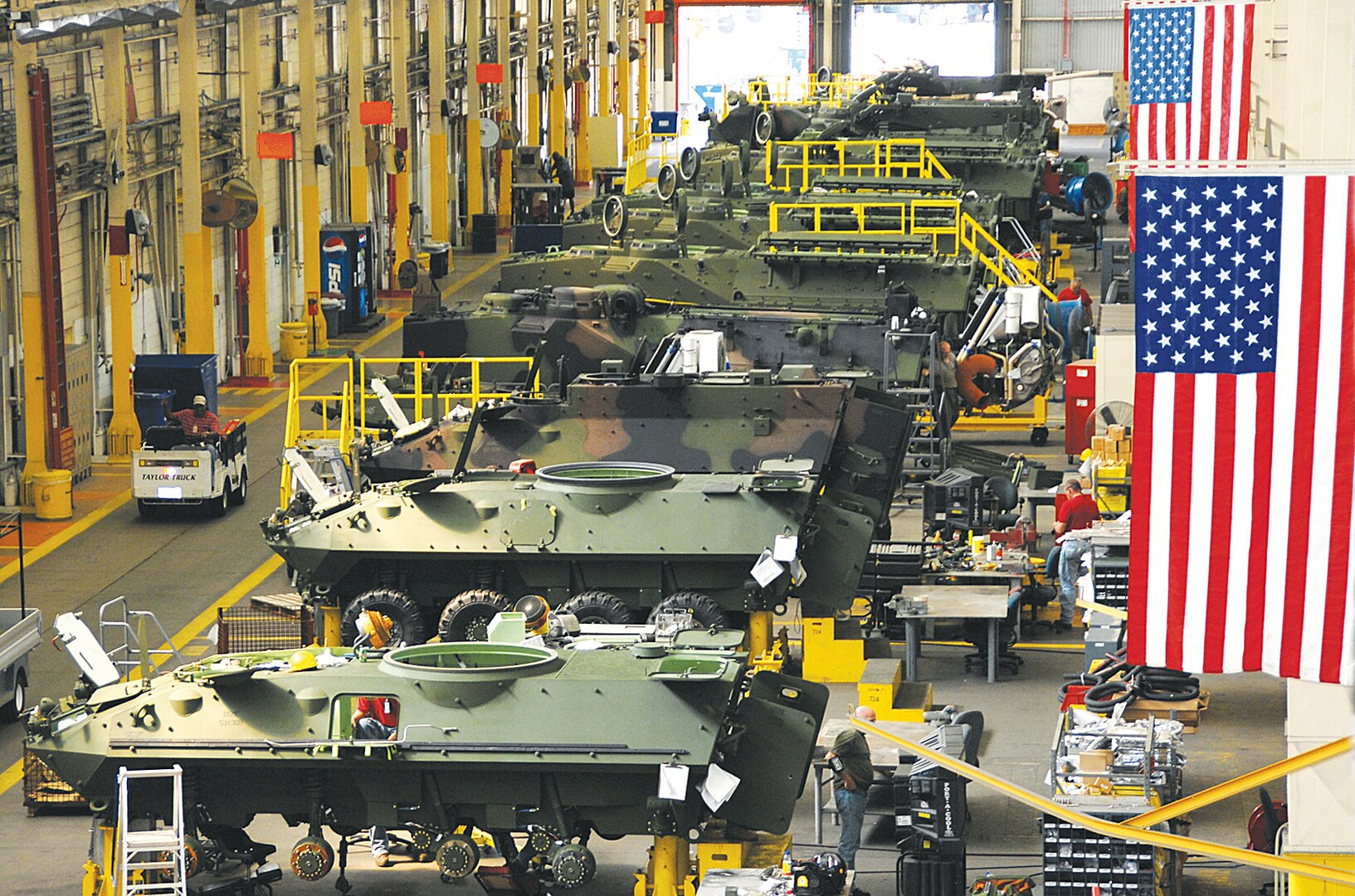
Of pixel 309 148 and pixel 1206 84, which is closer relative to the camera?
pixel 1206 84

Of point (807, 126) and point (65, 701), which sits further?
point (807, 126)

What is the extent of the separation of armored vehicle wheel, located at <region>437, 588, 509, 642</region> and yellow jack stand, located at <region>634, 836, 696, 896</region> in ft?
18.4

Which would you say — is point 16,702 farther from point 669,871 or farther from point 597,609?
point 669,871

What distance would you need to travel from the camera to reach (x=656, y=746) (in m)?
14.2

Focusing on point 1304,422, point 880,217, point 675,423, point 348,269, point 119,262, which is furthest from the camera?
point 348,269

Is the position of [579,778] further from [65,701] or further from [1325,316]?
[1325,316]

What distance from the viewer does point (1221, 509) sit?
895cm

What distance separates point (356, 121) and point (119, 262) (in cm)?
1220

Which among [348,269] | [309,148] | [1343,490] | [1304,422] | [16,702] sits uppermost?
[309,148]

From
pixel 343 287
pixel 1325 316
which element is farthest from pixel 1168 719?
pixel 343 287

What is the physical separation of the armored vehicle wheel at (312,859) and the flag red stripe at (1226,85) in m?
9.02

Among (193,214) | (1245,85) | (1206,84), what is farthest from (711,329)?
(1245,85)

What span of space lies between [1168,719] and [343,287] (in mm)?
25748

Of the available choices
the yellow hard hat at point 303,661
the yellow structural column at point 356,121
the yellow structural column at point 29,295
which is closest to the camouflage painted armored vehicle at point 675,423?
the yellow hard hat at point 303,661
